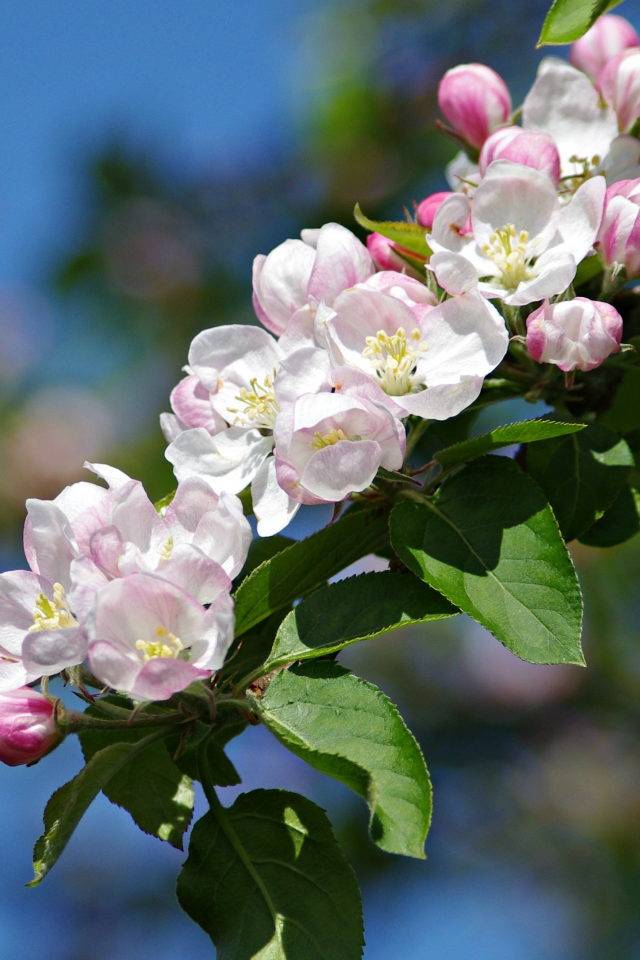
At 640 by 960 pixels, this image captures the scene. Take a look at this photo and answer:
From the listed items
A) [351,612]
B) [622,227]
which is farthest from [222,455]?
[622,227]

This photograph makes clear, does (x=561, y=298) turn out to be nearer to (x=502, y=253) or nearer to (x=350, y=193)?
(x=502, y=253)

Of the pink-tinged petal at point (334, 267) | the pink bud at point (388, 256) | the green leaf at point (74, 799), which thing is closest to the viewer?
the green leaf at point (74, 799)

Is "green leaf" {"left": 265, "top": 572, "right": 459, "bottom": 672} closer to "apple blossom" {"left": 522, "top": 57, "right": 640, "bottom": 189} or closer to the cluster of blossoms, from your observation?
the cluster of blossoms

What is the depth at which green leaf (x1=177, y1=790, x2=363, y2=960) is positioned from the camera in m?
Answer: 1.15

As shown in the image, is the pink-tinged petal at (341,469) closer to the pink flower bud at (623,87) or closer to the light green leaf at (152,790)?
the light green leaf at (152,790)

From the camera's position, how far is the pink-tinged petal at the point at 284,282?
139cm

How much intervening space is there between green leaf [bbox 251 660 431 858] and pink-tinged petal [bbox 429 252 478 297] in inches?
19.4

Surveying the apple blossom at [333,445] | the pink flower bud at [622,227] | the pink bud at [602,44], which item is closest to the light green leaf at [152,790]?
the apple blossom at [333,445]

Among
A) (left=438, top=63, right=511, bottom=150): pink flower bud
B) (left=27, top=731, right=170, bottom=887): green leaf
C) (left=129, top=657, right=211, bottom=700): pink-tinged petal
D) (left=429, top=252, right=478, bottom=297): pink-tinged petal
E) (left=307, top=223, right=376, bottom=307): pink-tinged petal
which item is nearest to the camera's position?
(left=129, top=657, right=211, bottom=700): pink-tinged petal

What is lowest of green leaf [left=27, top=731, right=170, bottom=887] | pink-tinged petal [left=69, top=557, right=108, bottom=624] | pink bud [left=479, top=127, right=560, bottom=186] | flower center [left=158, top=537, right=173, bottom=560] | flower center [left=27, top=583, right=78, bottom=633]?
green leaf [left=27, top=731, right=170, bottom=887]

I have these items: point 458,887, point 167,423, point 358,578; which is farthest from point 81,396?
point 358,578

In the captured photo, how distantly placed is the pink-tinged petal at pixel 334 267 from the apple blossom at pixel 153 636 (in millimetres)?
465

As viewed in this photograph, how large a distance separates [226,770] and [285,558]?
344mm

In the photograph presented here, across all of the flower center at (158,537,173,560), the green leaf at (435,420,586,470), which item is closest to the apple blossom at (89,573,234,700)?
the flower center at (158,537,173,560)
